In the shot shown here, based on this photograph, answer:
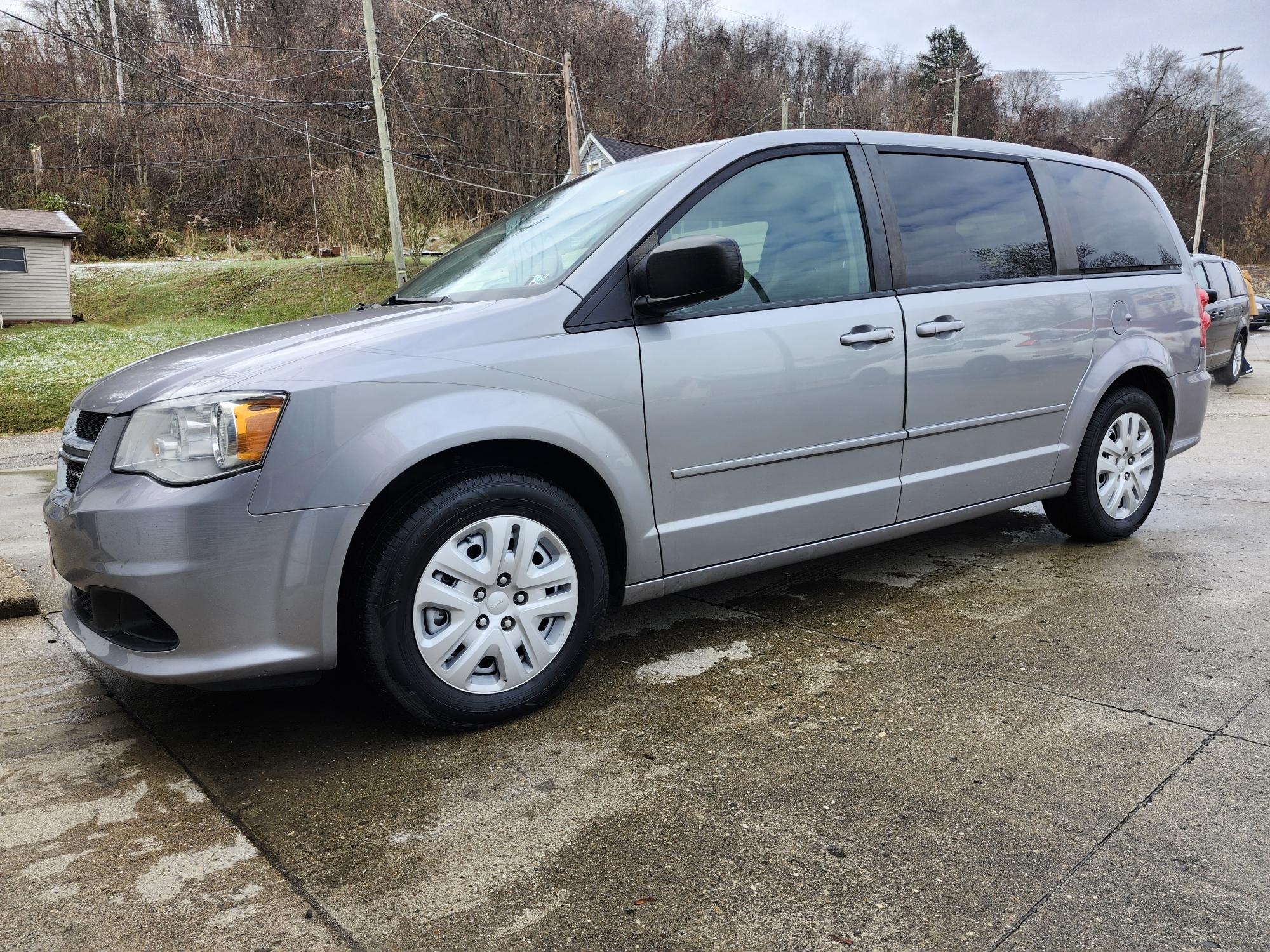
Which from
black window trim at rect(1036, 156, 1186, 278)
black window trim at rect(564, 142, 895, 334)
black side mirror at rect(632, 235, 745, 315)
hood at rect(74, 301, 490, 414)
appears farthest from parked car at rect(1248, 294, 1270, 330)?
hood at rect(74, 301, 490, 414)

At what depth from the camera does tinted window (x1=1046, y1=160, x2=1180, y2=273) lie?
4.25 m

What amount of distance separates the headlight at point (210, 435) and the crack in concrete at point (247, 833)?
819 mm

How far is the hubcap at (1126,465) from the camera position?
14.5ft

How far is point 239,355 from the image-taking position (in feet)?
8.54

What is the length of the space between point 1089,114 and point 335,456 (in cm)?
6936

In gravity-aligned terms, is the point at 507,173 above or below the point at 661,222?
above

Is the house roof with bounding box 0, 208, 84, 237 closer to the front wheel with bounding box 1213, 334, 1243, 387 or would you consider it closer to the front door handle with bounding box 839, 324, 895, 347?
the front wheel with bounding box 1213, 334, 1243, 387

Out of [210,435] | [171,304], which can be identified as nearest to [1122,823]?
[210,435]

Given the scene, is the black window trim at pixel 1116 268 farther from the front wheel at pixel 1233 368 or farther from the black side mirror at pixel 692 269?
the front wheel at pixel 1233 368

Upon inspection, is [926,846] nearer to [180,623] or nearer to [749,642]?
[749,642]

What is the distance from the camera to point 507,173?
126 ft

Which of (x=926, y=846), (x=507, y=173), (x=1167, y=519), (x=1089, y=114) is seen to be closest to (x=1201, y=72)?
(x=1089, y=114)

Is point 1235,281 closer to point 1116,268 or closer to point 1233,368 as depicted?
point 1233,368

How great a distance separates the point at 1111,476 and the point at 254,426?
12.8 feet
